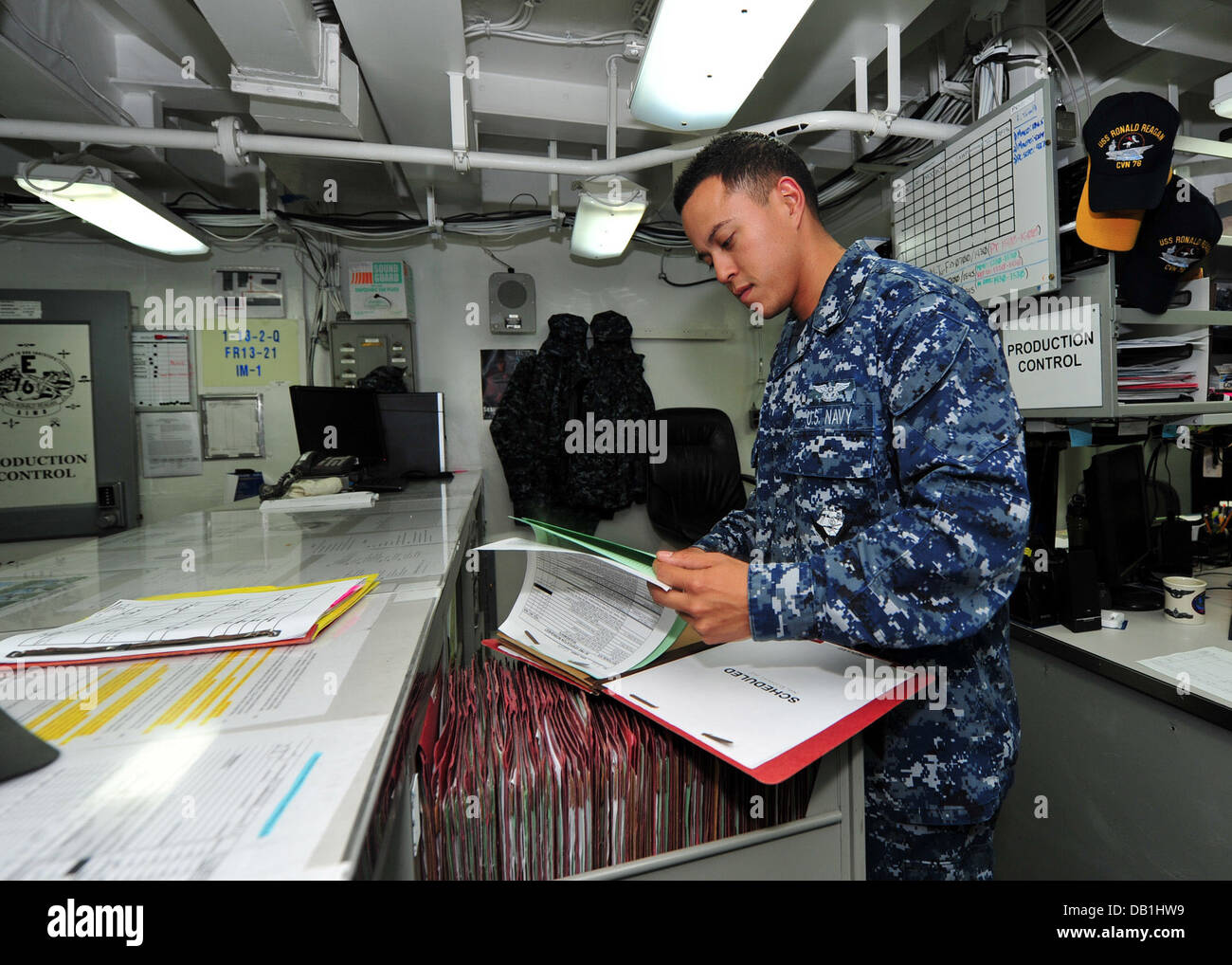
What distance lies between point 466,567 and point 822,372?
5.65ft

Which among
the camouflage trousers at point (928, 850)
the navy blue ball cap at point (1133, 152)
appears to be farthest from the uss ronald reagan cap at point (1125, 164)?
the camouflage trousers at point (928, 850)

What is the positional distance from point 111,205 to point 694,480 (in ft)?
9.38

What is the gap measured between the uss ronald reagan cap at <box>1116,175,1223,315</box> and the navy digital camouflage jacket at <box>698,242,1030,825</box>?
105 centimetres

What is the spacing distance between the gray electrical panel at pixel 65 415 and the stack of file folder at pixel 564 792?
11.0 feet

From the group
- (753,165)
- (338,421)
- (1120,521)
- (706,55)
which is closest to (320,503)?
(338,421)

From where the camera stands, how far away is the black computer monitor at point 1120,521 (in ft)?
5.07

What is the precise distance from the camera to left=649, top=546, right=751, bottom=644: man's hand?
25.8 inches

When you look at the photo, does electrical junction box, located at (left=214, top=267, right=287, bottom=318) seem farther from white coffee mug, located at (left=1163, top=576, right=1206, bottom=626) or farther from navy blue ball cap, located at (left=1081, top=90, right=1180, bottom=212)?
white coffee mug, located at (left=1163, top=576, right=1206, bottom=626)

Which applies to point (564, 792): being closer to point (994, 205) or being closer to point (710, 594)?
point (710, 594)

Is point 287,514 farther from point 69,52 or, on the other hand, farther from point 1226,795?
point 1226,795

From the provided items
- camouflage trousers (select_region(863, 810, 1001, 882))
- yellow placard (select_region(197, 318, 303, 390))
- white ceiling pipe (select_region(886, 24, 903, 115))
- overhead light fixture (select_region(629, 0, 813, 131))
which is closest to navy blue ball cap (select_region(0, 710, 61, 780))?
camouflage trousers (select_region(863, 810, 1001, 882))

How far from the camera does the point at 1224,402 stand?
5.14ft

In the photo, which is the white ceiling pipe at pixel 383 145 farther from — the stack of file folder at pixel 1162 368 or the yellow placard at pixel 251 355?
the yellow placard at pixel 251 355
